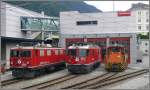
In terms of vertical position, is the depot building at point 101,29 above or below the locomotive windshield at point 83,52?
above

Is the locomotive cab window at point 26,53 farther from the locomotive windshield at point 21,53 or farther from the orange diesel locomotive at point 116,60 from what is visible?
the orange diesel locomotive at point 116,60

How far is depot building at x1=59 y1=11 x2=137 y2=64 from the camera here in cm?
4416

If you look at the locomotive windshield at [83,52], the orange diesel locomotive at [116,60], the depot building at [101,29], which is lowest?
the orange diesel locomotive at [116,60]

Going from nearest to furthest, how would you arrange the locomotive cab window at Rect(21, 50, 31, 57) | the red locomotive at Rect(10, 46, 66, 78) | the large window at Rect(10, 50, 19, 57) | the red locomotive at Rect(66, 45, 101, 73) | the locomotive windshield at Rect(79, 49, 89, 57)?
the red locomotive at Rect(10, 46, 66, 78)
the locomotive cab window at Rect(21, 50, 31, 57)
the large window at Rect(10, 50, 19, 57)
the red locomotive at Rect(66, 45, 101, 73)
the locomotive windshield at Rect(79, 49, 89, 57)

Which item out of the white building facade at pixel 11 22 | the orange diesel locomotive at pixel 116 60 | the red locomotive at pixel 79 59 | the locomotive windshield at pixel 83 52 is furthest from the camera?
the white building facade at pixel 11 22

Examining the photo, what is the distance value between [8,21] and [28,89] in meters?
30.5

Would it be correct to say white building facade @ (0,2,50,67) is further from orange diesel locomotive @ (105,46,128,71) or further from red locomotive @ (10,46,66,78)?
orange diesel locomotive @ (105,46,128,71)

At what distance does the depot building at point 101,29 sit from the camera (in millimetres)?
44156

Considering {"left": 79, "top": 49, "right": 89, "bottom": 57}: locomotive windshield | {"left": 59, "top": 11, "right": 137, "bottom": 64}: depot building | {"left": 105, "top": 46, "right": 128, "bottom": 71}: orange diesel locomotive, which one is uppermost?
{"left": 59, "top": 11, "right": 137, "bottom": 64}: depot building

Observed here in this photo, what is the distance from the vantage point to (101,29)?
45.8 metres

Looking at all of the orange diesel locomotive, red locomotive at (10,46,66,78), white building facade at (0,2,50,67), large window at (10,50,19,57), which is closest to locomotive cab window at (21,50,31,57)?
red locomotive at (10,46,66,78)

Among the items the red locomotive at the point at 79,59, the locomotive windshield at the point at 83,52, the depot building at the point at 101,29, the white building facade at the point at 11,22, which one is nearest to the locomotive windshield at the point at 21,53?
the red locomotive at the point at 79,59

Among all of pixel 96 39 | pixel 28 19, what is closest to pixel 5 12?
pixel 28 19

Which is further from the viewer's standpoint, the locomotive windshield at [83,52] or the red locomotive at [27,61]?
the locomotive windshield at [83,52]
